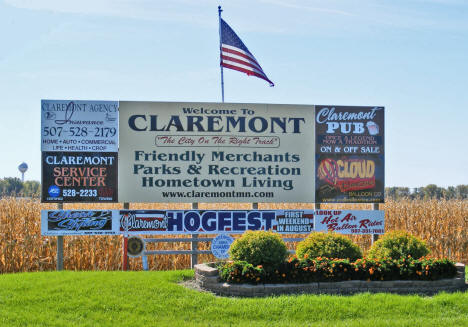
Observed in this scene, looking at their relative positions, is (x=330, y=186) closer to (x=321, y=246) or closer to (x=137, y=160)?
(x=321, y=246)

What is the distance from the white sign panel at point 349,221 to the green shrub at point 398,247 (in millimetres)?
3478

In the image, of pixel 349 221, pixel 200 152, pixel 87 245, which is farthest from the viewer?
pixel 87 245

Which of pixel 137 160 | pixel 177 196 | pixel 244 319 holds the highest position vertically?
pixel 137 160

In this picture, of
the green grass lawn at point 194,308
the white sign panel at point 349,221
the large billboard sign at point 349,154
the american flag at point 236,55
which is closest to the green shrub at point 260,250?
the green grass lawn at point 194,308

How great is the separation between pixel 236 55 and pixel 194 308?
27.7ft

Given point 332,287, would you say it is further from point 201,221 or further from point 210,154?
point 210,154

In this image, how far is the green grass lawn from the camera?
28.7ft

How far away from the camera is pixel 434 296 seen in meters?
10.1

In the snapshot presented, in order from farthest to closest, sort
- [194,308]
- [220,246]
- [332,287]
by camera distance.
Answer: [220,246] < [332,287] < [194,308]

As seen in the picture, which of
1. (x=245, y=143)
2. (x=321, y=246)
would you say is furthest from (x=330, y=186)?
(x=321, y=246)

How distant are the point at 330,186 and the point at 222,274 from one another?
5860mm

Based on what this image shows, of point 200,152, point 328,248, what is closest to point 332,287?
point 328,248

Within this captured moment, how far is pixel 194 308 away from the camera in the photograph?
30.9ft

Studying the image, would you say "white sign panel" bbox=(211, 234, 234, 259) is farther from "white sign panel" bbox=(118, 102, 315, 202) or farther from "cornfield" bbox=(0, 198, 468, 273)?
"cornfield" bbox=(0, 198, 468, 273)
